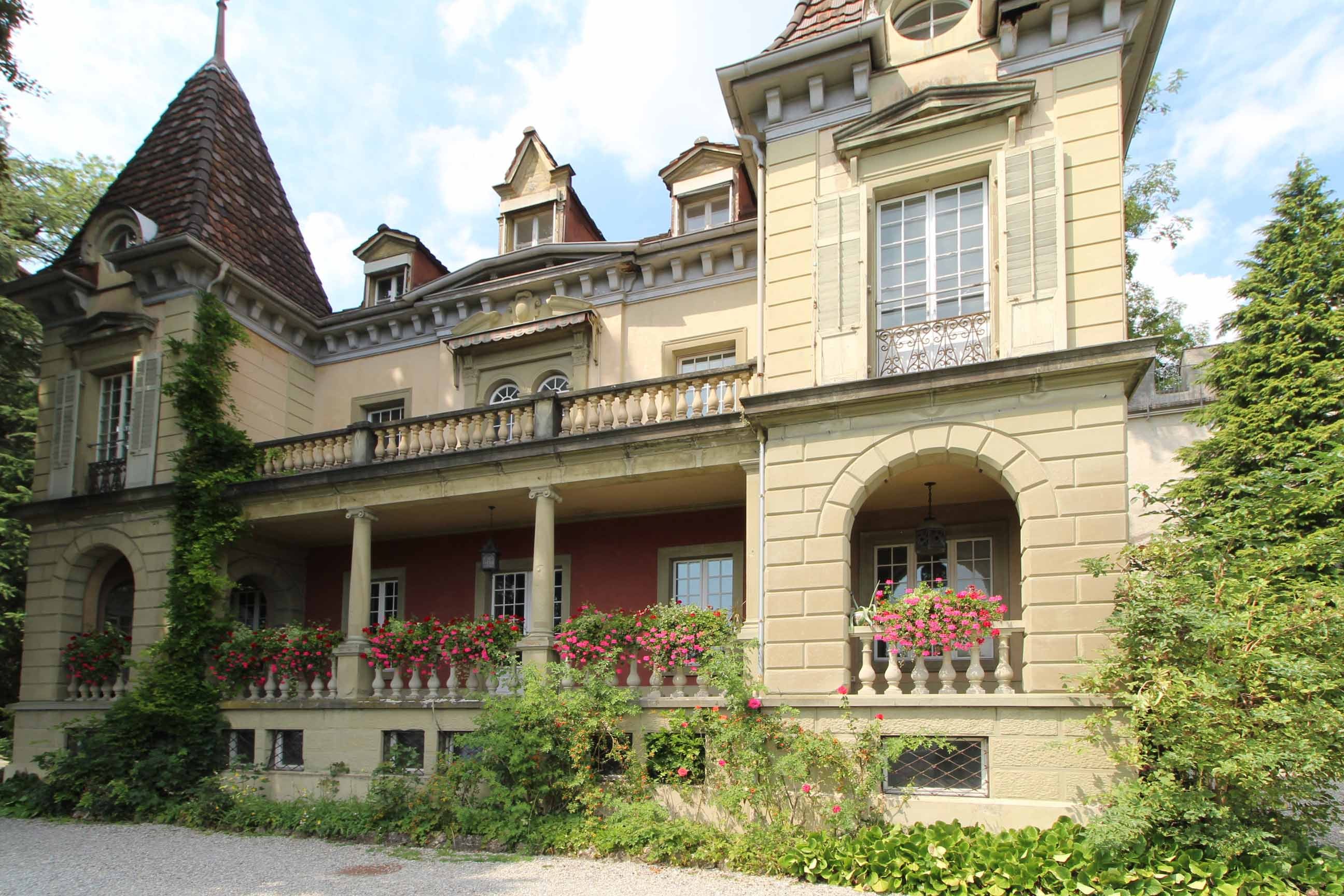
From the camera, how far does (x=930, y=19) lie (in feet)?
39.4

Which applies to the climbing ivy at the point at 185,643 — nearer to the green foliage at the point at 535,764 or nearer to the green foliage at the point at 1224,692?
the green foliage at the point at 535,764

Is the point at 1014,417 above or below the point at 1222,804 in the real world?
above

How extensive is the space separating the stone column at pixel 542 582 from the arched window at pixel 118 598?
335 inches

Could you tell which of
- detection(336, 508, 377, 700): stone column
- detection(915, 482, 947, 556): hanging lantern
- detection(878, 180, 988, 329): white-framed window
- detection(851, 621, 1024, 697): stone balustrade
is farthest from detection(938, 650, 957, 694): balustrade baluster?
detection(336, 508, 377, 700): stone column

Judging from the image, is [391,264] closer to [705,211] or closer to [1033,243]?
[705,211]

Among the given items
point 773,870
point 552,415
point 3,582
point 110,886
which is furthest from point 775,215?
point 3,582

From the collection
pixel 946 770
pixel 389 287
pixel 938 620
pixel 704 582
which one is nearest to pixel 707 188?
pixel 704 582

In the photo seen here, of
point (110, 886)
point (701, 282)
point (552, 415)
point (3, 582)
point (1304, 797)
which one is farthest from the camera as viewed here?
point (3, 582)

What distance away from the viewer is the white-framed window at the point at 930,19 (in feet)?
39.1

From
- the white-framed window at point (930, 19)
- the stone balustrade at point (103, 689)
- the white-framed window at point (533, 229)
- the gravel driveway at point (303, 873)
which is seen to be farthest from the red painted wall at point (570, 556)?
the white-framed window at point (930, 19)

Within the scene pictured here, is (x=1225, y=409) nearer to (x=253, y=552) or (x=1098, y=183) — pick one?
(x=1098, y=183)

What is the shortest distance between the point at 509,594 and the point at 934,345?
8544 millimetres

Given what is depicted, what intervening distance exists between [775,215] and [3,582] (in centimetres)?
1833

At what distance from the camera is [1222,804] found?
26.5 ft
